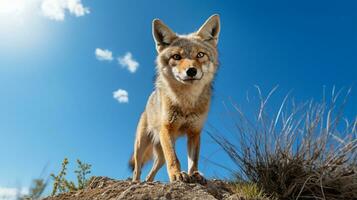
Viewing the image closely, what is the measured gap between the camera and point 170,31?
21.5ft

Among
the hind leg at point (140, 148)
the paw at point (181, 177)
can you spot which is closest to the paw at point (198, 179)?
the paw at point (181, 177)

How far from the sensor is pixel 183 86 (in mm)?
5883

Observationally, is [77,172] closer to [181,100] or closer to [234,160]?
[181,100]

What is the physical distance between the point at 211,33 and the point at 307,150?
2607 millimetres

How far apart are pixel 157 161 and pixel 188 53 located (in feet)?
7.27

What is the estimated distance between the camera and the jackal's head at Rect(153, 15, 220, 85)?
5582 millimetres

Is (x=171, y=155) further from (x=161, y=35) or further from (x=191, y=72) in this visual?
(x=161, y=35)

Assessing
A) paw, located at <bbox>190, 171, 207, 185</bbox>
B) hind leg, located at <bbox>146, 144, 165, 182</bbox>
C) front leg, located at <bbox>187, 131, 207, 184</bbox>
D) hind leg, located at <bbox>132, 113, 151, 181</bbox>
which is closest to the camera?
paw, located at <bbox>190, 171, 207, 185</bbox>

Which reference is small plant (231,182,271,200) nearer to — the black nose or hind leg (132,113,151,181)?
the black nose

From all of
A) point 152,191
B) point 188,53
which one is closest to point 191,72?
point 188,53

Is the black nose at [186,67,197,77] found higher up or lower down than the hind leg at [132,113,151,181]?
lower down

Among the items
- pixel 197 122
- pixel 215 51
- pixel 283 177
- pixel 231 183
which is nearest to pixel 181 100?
pixel 197 122

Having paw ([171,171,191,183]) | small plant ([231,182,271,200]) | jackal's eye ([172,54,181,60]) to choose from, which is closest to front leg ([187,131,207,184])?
paw ([171,171,191,183])

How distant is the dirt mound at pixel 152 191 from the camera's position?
387 centimetres
